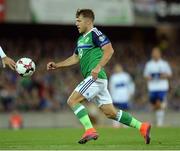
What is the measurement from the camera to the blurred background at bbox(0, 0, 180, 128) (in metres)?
27.2

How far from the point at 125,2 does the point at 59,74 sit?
391 centimetres

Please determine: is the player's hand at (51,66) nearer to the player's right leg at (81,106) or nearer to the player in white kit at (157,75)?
the player's right leg at (81,106)

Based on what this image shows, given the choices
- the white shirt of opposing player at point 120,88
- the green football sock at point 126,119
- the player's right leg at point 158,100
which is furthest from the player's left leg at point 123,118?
the white shirt of opposing player at point 120,88

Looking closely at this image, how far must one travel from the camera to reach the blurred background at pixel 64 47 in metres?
27.2

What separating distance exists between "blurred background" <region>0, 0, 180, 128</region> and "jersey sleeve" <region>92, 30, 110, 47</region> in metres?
13.9

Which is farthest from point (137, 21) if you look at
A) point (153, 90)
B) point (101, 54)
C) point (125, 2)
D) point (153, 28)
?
point (101, 54)

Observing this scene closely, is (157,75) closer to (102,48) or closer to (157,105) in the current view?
(157,105)

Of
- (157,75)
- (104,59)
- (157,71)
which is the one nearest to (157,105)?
(157,75)

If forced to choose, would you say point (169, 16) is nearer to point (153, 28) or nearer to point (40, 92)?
point (153, 28)

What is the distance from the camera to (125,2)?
2923 cm

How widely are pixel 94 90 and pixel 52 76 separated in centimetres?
1581

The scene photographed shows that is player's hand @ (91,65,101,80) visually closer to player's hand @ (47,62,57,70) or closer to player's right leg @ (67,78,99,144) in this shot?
player's right leg @ (67,78,99,144)

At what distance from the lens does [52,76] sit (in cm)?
2844

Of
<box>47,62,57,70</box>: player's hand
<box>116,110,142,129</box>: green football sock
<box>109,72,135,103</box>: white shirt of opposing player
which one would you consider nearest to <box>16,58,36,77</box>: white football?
<box>47,62,57,70</box>: player's hand
